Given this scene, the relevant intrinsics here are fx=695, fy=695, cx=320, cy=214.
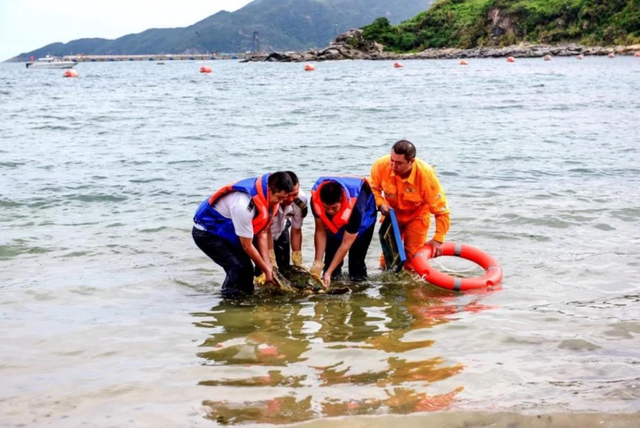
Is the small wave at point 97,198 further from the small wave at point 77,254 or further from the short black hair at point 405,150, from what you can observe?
the short black hair at point 405,150

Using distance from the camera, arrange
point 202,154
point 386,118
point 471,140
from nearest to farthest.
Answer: point 202,154
point 471,140
point 386,118

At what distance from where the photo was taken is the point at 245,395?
174 inches

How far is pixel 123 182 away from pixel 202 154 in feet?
10.8

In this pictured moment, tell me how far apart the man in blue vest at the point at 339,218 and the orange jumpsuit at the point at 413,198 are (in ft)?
0.73

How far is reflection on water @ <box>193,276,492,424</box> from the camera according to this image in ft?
13.9

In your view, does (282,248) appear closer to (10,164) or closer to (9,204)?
(9,204)

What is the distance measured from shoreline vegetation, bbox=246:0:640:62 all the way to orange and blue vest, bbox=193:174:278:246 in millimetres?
70473

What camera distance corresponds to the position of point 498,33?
302 ft

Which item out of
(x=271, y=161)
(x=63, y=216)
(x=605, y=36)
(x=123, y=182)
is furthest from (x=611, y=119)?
(x=605, y=36)

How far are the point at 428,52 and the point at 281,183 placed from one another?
88.4 m

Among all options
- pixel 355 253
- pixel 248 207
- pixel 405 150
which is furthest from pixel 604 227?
pixel 248 207

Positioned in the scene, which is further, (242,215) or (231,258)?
(231,258)

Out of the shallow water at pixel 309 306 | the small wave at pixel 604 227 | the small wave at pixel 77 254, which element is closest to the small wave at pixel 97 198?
the shallow water at pixel 309 306

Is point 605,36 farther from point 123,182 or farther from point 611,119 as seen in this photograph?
point 123,182
